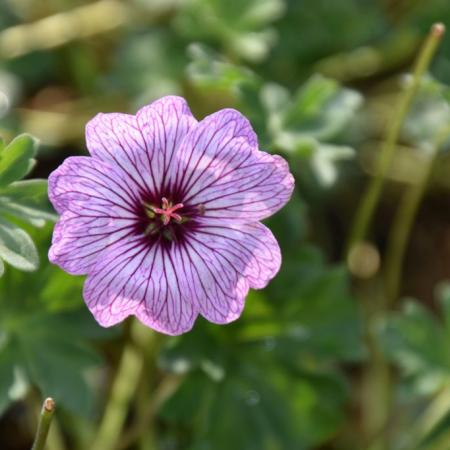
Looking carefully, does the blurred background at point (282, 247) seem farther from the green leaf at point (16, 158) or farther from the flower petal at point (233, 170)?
the flower petal at point (233, 170)

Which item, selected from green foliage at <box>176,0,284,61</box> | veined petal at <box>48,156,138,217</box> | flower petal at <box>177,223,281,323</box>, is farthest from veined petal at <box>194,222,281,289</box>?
green foliage at <box>176,0,284,61</box>

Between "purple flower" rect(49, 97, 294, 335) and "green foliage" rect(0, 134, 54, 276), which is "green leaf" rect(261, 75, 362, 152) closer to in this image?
"purple flower" rect(49, 97, 294, 335)

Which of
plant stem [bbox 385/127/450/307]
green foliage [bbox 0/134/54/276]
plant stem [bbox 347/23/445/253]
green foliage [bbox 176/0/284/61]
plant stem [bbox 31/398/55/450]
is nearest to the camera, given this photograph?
plant stem [bbox 31/398/55/450]

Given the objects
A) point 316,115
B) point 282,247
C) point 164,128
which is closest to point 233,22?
point 316,115

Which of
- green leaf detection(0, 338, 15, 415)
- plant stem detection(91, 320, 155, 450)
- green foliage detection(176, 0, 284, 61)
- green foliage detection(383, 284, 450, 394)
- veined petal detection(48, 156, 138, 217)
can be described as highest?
veined petal detection(48, 156, 138, 217)

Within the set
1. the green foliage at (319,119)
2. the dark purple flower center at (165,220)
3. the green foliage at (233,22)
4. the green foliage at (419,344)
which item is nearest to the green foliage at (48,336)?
the dark purple flower center at (165,220)

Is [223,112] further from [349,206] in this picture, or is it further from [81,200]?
[349,206]
